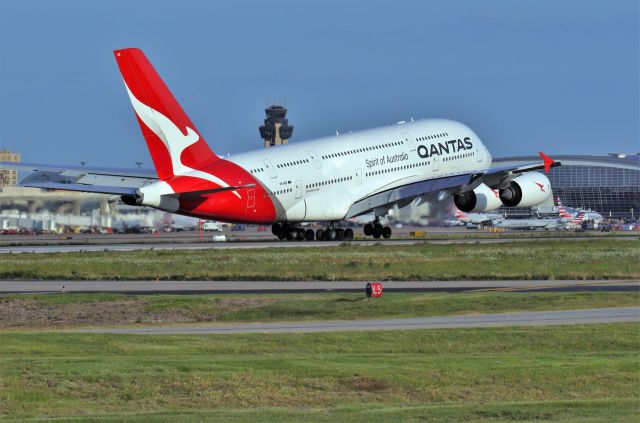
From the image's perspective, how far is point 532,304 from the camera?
3859 centimetres

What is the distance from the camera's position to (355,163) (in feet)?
237

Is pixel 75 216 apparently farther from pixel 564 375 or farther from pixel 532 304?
pixel 564 375

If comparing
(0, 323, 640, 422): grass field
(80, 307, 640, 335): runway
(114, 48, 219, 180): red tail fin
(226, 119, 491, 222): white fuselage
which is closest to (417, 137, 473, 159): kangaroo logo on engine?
(226, 119, 491, 222): white fuselage

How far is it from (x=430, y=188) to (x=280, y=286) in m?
26.8

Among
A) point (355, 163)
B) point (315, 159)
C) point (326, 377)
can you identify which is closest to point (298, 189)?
point (315, 159)

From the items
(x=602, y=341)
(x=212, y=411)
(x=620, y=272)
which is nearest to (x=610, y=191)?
(x=620, y=272)

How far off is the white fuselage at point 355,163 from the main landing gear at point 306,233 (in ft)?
7.27

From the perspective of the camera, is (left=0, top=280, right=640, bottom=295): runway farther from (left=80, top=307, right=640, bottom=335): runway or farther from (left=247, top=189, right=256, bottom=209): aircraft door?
(left=247, top=189, right=256, bottom=209): aircraft door

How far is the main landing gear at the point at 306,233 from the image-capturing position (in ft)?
243

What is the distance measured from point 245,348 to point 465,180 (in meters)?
44.4

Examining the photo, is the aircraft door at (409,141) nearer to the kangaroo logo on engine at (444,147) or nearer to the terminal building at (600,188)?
the kangaroo logo on engine at (444,147)

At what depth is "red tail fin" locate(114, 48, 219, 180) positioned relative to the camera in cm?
5903

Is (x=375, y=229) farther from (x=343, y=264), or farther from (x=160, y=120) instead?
(x=160, y=120)

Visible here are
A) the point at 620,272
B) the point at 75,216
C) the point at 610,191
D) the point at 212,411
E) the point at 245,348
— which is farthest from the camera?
the point at 610,191
